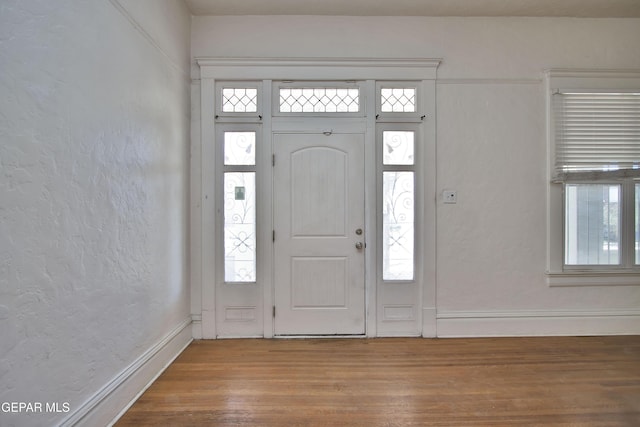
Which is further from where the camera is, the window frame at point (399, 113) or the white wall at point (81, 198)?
the window frame at point (399, 113)

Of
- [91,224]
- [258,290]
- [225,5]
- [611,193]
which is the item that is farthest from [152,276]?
[611,193]

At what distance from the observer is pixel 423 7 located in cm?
301

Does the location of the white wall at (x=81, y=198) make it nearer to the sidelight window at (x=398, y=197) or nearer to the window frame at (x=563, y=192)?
the sidelight window at (x=398, y=197)

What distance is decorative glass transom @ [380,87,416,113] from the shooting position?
10.4ft

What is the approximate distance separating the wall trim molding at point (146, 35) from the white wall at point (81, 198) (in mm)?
12

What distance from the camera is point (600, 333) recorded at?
317 cm

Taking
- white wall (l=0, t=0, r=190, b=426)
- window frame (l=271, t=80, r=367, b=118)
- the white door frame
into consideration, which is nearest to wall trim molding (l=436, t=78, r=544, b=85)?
the white door frame

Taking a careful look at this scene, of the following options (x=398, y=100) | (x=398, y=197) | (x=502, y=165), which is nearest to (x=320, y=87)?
(x=398, y=100)

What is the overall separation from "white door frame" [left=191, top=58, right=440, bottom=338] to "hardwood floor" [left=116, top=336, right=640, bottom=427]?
337 millimetres

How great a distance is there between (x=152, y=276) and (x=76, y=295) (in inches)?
29.7

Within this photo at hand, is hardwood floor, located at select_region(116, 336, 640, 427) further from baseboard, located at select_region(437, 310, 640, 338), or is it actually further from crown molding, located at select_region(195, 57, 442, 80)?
crown molding, located at select_region(195, 57, 442, 80)

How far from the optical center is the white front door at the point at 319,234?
315cm

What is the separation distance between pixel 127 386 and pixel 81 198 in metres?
1.19

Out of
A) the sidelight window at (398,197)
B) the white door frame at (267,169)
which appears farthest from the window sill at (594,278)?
the sidelight window at (398,197)
